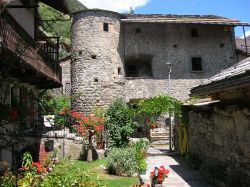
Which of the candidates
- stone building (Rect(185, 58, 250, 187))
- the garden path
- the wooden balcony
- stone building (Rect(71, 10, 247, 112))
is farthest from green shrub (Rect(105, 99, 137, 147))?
stone building (Rect(71, 10, 247, 112))

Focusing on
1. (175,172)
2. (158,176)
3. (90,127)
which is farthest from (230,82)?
(90,127)

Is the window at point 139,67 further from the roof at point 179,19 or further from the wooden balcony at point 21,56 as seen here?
the wooden balcony at point 21,56

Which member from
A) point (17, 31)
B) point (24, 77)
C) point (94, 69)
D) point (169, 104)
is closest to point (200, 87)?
point (17, 31)

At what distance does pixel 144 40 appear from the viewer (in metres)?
26.9

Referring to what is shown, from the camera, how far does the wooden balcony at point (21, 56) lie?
6324mm

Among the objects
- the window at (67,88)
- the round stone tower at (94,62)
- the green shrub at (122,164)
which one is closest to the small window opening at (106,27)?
the round stone tower at (94,62)

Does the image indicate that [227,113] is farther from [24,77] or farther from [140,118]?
[140,118]

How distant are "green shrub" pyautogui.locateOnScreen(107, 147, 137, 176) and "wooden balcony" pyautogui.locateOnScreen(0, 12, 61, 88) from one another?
3.84 m

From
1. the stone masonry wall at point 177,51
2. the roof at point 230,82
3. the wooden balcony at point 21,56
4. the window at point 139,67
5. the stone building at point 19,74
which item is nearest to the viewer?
the stone building at point 19,74

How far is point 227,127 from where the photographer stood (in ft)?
28.8

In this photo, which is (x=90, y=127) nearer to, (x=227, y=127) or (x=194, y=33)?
(x=227, y=127)

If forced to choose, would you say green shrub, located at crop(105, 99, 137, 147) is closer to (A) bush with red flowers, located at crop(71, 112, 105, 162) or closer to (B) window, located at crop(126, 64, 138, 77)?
(A) bush with red flowers, located at crop(71, 112, 105, 162)

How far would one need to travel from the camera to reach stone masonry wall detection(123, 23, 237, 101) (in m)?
26.7

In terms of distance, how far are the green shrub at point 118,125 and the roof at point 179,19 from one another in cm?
1149
